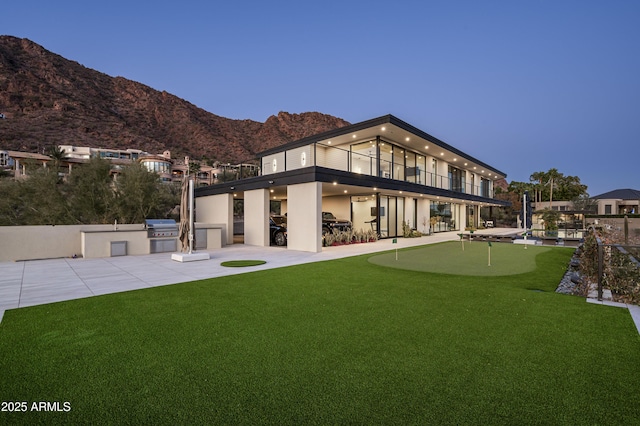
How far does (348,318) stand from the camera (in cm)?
395

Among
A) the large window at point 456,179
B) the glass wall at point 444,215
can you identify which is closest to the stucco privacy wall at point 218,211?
the glass wall at point 444,215

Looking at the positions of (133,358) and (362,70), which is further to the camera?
(362,70)

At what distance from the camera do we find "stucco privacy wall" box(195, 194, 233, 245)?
15.9m

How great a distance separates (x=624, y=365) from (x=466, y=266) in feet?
17.6

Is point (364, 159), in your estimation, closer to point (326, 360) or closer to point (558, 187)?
point (326, 360)

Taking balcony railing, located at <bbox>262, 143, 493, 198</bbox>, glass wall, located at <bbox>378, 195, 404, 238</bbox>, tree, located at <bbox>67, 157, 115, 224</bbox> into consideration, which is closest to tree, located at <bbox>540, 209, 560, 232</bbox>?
balcony railing, located at <bbox>262, 143, 493, 198</bbox>

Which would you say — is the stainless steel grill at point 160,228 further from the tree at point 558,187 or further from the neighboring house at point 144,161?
the tree at point 558,187

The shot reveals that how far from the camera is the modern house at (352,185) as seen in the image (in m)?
12.2

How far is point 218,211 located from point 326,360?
15956mm

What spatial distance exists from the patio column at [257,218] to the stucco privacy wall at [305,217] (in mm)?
1933

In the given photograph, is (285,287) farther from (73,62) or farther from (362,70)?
(73,62)

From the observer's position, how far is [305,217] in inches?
471

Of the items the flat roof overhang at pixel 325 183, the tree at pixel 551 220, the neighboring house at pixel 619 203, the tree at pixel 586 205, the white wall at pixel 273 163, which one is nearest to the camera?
the flat roof overhang at pixel 325 183

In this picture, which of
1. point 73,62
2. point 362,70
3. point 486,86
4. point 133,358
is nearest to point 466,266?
point 133,358
